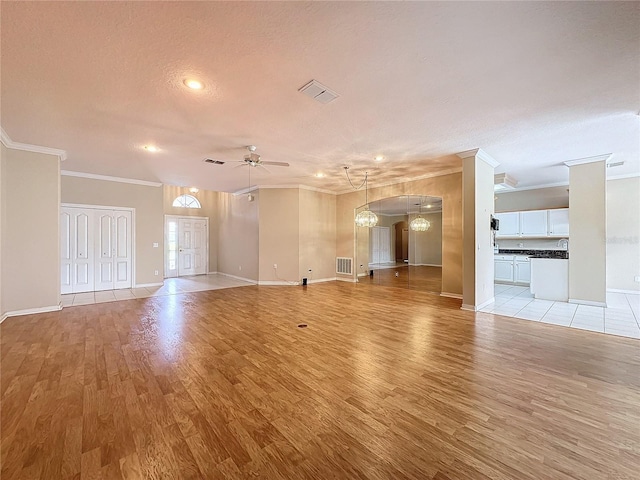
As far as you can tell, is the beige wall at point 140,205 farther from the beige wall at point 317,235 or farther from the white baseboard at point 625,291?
the white baseboard at point 625,291

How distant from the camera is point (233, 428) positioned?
1.88 metres

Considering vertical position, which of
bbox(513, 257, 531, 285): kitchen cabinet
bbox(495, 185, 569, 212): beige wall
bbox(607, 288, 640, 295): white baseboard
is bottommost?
bbox(607, 288, 640, 295): white baseboard

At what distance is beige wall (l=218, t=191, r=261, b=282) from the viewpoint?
842 cm

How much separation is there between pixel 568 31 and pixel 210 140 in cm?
439

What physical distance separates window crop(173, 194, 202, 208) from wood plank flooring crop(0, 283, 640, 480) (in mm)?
6600

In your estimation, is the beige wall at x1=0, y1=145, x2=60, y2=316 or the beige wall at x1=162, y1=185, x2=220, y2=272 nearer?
the beige wall at x1=0, y1=145, x2=60, y2=316

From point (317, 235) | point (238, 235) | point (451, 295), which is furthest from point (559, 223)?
point (238, 235)

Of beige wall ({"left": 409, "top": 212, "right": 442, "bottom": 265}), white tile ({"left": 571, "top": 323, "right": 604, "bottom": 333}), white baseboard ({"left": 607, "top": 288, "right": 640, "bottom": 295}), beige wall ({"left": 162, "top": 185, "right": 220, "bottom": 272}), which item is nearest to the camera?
white tile ({"left": 571, "top": 323, "right": 604, "bottom": 333})

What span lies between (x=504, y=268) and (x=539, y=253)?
93 cm

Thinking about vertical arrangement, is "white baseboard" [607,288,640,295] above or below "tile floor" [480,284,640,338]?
above

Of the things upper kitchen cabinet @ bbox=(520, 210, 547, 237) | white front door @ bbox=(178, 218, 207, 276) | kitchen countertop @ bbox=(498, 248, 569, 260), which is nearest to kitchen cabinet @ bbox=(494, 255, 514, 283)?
kitchen countertop @ bbox=(498, 248, 569, 260)

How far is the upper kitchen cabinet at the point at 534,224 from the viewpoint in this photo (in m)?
7.12

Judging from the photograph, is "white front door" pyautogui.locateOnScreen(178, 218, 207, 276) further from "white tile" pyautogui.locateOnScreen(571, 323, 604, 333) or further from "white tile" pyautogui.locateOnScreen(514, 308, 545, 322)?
"white tile" pyautogui.locateOnScreen(571, 323, 604, 333)

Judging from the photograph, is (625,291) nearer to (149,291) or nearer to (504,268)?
(504,268)
